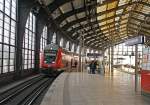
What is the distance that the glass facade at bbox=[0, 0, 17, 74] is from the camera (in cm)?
2905

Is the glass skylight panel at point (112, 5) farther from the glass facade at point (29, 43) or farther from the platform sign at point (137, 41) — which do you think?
the platform sign at point (137, 41)

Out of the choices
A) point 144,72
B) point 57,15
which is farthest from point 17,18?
point 144,72

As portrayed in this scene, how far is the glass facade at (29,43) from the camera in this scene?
129 feet

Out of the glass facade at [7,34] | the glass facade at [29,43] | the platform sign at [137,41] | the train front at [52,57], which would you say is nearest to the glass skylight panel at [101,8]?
the glass facade at [29,43]

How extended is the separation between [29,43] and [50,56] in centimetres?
291

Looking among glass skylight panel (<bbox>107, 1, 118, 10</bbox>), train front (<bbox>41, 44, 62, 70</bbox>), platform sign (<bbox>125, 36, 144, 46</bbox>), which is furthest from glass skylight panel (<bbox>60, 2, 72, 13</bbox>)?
platform sign (<bbox>125, 36, 144, 46</bbox>)

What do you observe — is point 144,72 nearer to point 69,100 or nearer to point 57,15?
point 69,100

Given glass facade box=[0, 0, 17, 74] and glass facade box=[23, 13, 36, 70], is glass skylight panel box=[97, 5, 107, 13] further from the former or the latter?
glass facade box=[0, 0, 17, 74]

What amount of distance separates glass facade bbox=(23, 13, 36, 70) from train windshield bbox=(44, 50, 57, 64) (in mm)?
2057

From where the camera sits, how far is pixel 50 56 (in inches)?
1639

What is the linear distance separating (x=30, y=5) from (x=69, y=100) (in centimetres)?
2258

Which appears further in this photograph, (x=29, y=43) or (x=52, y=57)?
(x=29, y=43)

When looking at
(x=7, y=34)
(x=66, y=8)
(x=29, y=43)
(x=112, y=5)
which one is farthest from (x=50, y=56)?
(x=112, y=5)

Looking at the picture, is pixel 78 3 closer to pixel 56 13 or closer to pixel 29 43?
pixel 56 13
